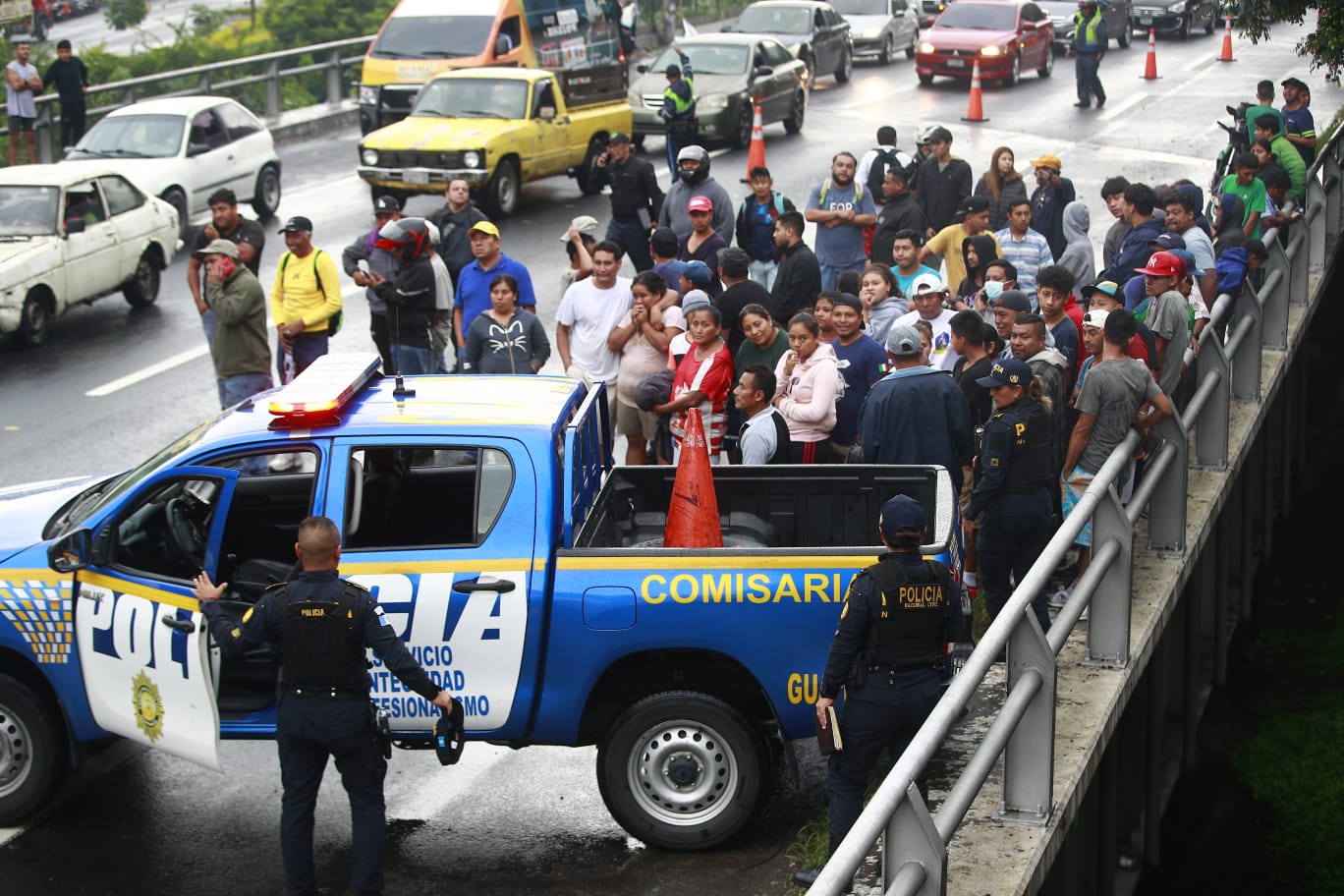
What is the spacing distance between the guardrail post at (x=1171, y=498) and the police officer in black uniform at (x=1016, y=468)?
679 mm

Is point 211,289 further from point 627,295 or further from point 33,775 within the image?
point 33,775

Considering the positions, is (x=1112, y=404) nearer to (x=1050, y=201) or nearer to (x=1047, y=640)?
(x=1047, y=640)

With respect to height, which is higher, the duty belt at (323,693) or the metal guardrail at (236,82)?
the metal guardrail at (236,82)

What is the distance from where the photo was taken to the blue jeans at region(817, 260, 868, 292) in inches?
568

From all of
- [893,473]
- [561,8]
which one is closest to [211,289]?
[893,473]

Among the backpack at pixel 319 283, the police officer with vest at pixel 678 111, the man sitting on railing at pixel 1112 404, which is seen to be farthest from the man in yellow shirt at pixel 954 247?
the police officer with vest at pixel 678 111

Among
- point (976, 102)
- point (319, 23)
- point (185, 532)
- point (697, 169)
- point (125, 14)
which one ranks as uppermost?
point (125, 14)

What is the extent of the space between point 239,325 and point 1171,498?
251 inches

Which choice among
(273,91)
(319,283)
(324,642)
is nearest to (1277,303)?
(319,283)

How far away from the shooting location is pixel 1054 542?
696 cm

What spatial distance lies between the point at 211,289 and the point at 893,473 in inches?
223

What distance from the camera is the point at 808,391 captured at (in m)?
9.84

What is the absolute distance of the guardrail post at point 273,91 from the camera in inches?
1109

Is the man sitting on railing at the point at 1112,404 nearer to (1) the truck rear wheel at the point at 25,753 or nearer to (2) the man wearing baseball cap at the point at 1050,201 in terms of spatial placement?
(1) the truck rear wheel at the point at 25,753
